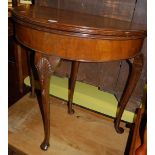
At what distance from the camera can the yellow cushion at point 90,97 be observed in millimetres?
1452

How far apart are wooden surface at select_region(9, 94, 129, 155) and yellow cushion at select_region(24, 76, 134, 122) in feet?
0.25

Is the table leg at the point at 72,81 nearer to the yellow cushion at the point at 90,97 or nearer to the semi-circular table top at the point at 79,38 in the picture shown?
the yellow cushion at the point at 90,97

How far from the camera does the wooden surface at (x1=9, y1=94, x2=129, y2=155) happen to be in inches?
49.2

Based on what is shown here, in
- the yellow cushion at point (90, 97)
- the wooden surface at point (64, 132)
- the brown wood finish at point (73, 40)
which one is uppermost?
the brown wood finish at point (73, 40)

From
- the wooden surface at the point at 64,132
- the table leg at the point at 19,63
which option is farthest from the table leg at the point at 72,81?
the table leg at the point at 19,63

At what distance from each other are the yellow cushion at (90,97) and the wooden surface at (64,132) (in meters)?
0.08

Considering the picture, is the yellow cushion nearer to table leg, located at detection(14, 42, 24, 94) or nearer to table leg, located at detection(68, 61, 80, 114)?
table leg, located at detection(68, 61, 80, 114)

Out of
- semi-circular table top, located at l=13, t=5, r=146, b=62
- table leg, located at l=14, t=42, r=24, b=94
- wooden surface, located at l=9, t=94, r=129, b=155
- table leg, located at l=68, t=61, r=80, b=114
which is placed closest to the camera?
semi-circular table top, located at l=13, t=5, r=146, b=62

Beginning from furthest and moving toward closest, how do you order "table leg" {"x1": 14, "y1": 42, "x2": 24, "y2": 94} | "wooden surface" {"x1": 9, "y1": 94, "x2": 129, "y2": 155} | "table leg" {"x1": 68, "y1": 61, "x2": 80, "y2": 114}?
1. "table leg" {"x1": 14, "y1": 42, "x2": 24, "y2": 94}
2. "table leg" {"x1": 68, "y1": 61, "x2": 80, "y2": 114}
3. "wooden surface" {"x1": 9, "y1": 94, "x2": 129, "y2": 155}

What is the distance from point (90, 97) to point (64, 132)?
304 mm

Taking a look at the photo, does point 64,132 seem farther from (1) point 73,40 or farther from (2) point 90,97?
(1) point 73,40

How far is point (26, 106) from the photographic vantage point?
157cm

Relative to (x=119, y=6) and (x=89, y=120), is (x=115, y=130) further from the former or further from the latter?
(x=119, y=6)

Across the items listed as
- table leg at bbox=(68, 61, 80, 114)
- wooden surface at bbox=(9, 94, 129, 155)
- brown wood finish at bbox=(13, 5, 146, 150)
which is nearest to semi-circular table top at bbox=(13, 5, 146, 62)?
brown wood finish at bbox=(13, 5, 146, 150)
